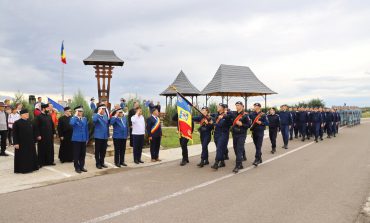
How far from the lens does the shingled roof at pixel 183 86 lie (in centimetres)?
3346

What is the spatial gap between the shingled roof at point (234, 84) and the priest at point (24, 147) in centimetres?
2219

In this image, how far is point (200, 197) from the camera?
6.31 metres

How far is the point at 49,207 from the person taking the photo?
564cm

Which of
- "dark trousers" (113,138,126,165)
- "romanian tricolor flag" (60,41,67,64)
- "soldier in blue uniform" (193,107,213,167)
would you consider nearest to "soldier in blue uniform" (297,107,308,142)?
"soldier in blue uniform" (193,107,213,167)

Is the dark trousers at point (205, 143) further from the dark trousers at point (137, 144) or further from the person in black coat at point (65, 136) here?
the person in black coat at point (65, 136)

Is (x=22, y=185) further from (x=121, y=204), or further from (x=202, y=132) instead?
(x=202, y=132)

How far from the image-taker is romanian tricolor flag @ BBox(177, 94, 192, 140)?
10.3 m

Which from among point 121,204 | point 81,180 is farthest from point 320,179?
point 81,180

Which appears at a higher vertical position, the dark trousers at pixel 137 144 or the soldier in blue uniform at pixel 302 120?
the soldier in blue uniform at pixel 302 120

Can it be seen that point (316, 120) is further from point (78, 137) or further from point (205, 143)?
point (78, 137)

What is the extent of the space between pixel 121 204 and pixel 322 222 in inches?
130

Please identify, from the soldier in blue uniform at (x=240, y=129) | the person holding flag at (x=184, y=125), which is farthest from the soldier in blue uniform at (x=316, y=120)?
the person holding flag at (x=184, y=125)

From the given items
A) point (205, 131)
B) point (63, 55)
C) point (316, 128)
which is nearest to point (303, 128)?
point (316, 128)

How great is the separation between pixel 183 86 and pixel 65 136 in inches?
957
